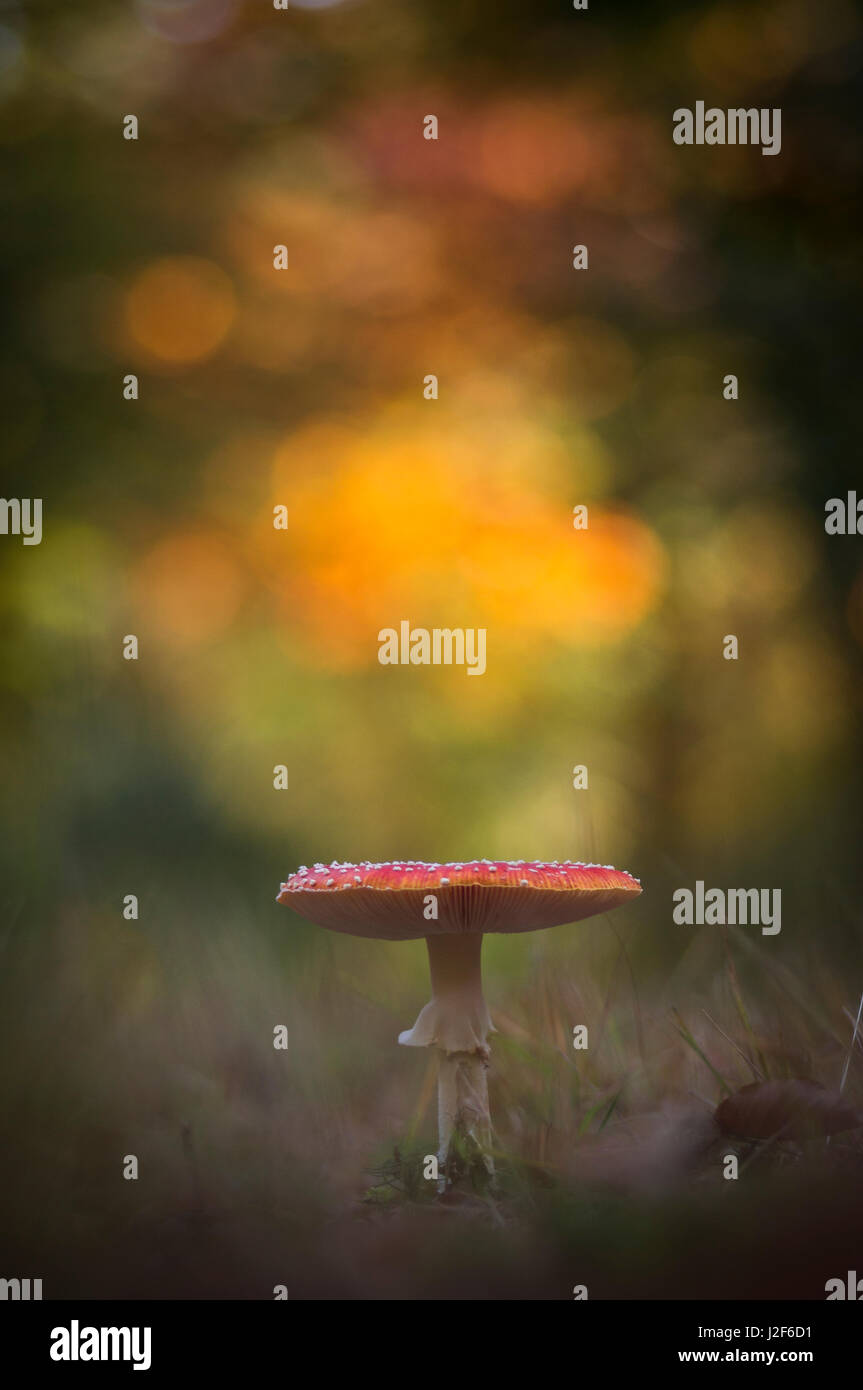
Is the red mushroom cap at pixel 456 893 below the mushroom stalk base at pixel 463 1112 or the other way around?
the other way around

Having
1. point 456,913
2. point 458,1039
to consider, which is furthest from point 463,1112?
point 456,913

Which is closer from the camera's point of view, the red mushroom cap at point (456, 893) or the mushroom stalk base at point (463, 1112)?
the red mushroom cap at point (456, 893)

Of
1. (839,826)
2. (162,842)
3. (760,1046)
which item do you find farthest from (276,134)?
(760,1046)

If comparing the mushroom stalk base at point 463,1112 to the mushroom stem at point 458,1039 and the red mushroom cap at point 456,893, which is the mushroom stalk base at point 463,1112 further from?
the red mushroom cap at point 456,893

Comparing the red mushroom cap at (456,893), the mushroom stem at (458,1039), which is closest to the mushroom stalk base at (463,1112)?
the mushroom stem at (458,1039)

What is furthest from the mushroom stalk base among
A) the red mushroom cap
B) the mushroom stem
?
the red mushroom cap

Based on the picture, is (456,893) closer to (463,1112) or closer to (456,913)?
(456,913)

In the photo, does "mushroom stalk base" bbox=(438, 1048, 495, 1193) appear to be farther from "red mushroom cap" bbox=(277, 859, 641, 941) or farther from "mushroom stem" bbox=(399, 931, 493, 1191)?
"red mushroom cap" bbox=(277, 859, 641, 941)

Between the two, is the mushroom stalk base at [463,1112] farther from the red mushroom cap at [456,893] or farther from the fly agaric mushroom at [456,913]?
the red mushroom cap at [456,893]
